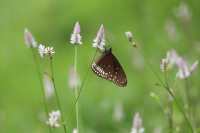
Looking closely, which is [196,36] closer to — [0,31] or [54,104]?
[54,104]

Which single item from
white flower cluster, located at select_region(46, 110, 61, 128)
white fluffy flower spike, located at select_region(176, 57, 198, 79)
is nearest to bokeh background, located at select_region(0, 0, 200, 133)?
white fluffy flower spike, located at select_region(176, 57, 198, 79)

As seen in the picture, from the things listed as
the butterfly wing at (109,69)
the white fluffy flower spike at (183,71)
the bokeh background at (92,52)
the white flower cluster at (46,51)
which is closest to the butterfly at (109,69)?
the butterfly wing at (109,69)

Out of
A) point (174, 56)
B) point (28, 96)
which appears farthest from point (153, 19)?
point (174, 56)

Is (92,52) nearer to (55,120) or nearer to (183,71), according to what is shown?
(183,71)

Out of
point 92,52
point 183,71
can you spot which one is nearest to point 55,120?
point 183,71

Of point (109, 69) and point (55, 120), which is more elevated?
point (109, 69)

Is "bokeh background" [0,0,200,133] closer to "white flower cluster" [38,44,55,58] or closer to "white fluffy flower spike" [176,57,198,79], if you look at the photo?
"white fluffy flower spike" [176,57,198,79]

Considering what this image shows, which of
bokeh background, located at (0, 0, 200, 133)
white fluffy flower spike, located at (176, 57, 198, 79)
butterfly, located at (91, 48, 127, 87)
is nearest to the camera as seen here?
butterfly, located at (91, 48, 127, 87)
